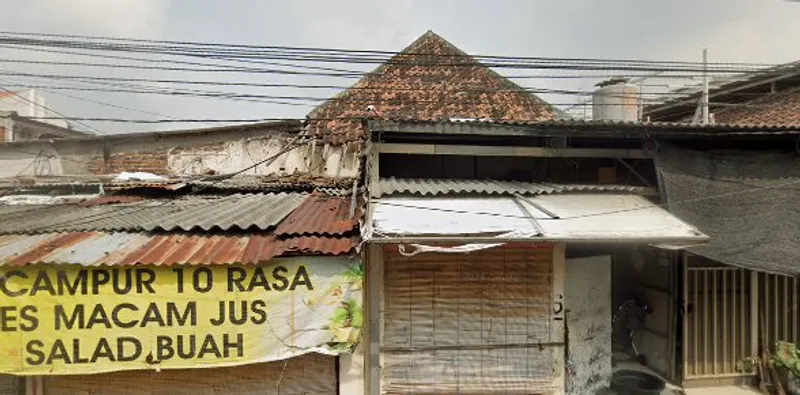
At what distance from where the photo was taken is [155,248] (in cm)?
450

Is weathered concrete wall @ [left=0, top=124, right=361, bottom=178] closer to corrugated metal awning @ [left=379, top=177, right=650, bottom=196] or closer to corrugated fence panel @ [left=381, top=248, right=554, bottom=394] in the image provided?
corrugated metal awning @ [left=379, top=177, right=650, bottom=196]

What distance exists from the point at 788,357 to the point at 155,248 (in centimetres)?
829

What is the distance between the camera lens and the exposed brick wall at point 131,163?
855cm

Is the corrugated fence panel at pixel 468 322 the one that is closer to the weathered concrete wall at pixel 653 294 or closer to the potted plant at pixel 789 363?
the weathered concrete wall at pixel 653 294

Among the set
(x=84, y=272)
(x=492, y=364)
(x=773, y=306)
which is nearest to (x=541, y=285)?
(x=492, y=364)

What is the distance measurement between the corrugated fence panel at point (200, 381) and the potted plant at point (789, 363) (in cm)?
634

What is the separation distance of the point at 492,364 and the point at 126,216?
195 inches

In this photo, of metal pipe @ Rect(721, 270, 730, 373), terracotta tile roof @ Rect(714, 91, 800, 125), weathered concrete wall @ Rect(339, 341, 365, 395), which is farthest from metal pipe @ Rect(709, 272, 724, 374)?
weathered concrete wall @ Rect(339, 341, 365, 395)

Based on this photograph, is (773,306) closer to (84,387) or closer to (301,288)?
(301,288)

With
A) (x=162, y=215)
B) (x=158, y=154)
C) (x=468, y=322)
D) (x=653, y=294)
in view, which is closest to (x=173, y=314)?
(x=162, y=215)

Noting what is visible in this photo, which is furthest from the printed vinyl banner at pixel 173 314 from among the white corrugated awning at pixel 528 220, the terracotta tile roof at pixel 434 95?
the terracotta tile roof at pixel 434 95

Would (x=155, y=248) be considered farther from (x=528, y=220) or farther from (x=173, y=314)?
(x=528, y=220)

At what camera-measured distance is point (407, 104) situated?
32.1ft

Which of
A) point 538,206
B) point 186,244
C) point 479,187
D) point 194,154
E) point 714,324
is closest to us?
point 186,244
